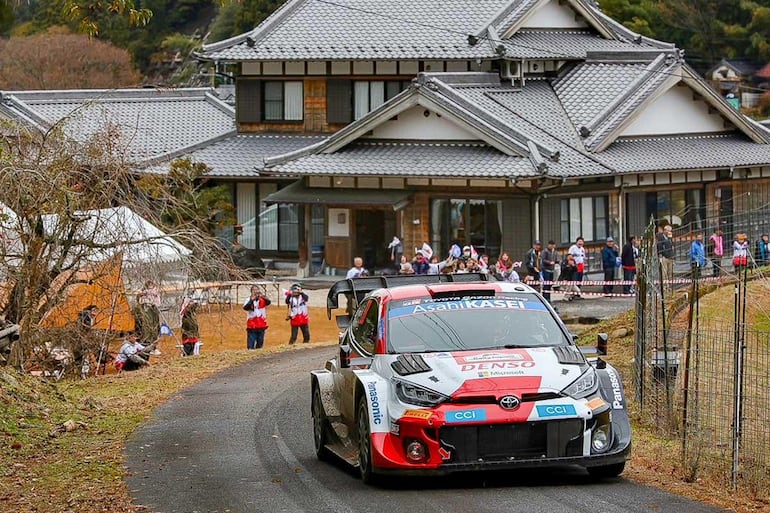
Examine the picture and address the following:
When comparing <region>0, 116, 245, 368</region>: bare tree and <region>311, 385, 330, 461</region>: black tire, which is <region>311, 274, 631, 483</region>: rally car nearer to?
<region>311, 385, 330, 461</region>: black tire

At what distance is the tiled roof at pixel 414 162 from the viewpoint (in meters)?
38.6

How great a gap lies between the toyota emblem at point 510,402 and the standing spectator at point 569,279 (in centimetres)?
2402

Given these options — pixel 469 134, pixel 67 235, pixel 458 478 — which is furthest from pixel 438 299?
pixel 469 134

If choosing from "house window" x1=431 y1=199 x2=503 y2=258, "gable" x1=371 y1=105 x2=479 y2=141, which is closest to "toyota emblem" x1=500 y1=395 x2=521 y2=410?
"house window" x1=431 y1=199 x2=503 y2=258

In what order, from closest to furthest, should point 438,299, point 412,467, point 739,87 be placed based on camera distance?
point 412,467, point 438,299, point 739,87

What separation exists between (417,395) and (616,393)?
5.71 feet

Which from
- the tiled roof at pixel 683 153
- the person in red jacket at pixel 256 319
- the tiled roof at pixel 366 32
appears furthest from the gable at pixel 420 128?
the person in red jacket at pixel 256 319

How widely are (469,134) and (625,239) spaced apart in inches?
235

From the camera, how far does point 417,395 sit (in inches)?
440

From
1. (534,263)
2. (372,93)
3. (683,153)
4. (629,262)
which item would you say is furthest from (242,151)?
(629,262)

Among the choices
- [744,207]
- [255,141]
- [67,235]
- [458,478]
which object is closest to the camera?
[458,478]

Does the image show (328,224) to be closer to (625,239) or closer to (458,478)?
(625,239)

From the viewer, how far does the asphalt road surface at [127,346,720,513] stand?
34.7 ft

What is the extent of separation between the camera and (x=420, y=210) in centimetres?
4103
